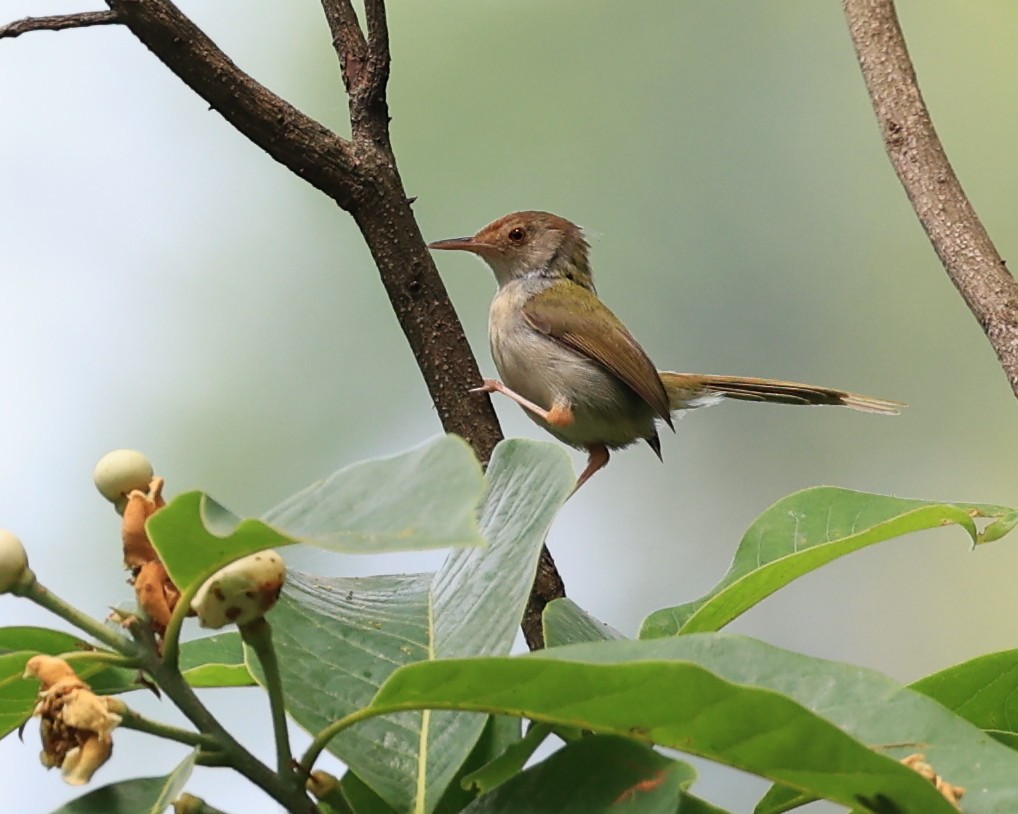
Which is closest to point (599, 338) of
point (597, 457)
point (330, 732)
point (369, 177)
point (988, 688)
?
point (597, 457)

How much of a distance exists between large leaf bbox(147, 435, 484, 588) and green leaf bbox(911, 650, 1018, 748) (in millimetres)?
534

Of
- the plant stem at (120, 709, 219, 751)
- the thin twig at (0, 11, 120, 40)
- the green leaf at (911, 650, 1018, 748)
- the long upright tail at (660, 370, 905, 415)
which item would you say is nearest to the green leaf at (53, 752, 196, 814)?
the plant stem at (120, 709, 219, 751)

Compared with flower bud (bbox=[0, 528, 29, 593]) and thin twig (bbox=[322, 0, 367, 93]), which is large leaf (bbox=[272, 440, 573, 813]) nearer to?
flower bud (bbox=[0, 528, 29, 593])

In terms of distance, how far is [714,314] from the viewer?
17.0 ft

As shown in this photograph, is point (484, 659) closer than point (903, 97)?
Yes

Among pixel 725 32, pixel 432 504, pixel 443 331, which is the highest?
pixel 725 32

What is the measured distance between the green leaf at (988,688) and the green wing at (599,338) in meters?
2.59

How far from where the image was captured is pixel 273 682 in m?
0.72

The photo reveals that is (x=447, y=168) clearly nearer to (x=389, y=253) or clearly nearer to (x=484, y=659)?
(x=389, y=253)

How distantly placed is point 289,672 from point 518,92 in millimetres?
4451

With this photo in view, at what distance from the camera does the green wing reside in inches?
140

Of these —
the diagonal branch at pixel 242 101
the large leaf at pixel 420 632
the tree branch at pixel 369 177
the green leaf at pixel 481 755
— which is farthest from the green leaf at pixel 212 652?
the diagonal branch at pixel 242 101

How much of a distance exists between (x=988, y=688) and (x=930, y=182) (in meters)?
1.11

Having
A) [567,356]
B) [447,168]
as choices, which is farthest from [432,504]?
[447,168]
